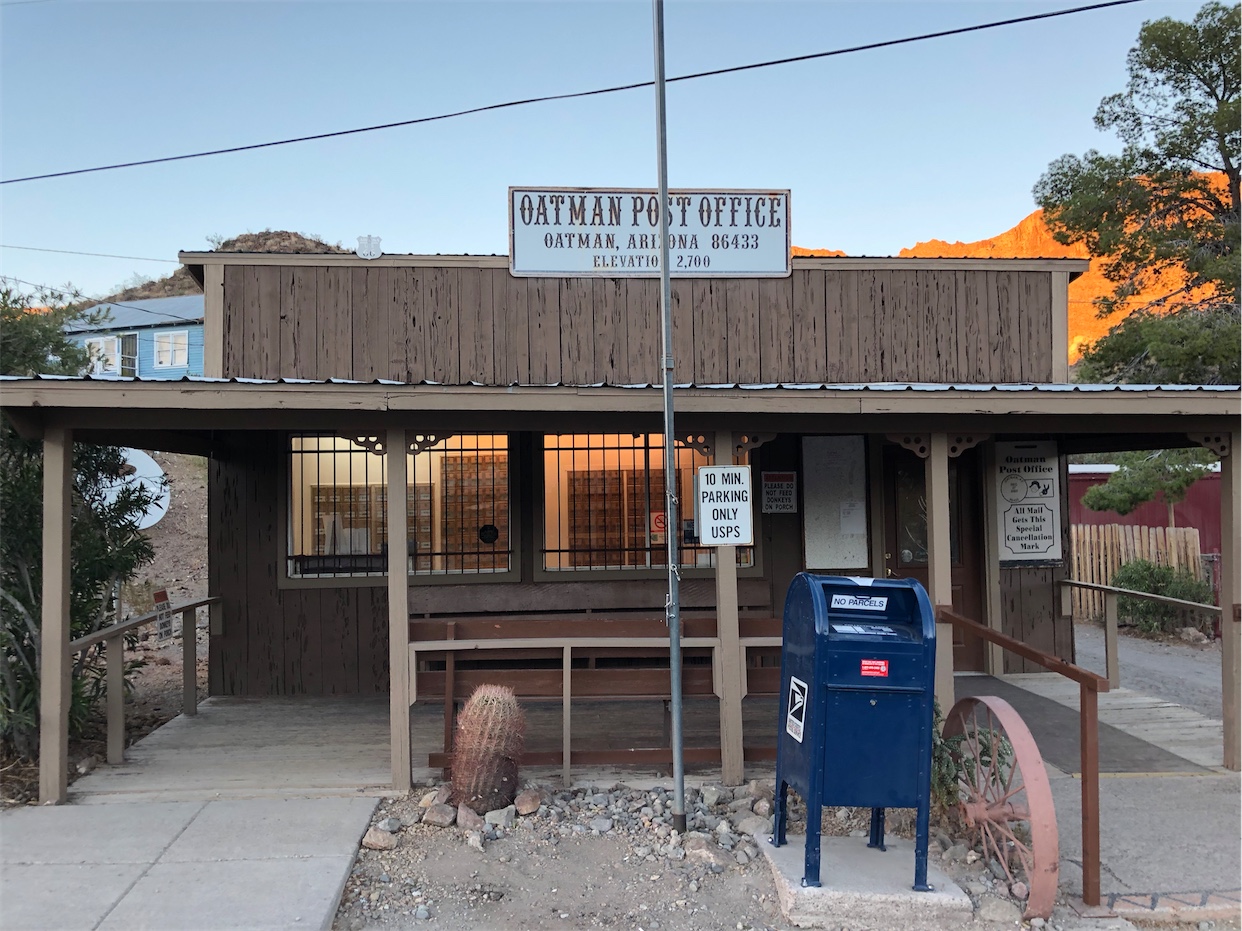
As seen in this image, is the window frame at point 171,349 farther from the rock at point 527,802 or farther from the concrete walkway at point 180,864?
the rock at point 527,802

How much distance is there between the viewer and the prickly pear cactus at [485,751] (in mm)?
5355

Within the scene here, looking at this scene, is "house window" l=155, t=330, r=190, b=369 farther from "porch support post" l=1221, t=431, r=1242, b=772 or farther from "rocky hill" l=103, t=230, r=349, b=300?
"porch support post" l=1221, t=431, r=1242, b=772

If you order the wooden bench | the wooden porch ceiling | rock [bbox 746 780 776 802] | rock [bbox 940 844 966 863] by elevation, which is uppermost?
the wooden porch ceiling

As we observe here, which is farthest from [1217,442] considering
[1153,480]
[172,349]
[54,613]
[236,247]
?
[236,247]

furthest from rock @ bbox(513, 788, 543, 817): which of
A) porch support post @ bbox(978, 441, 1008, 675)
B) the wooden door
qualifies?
porch support post @ bbox(978, 441, 1008, 675)

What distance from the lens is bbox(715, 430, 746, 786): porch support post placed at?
603cm

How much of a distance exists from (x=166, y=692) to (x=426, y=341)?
4710 mm

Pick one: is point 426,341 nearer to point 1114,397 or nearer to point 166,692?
point 166,692

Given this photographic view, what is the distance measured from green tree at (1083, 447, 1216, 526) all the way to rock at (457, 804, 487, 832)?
38.1 feet

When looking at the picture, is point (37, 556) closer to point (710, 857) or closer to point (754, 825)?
point (710, 857)

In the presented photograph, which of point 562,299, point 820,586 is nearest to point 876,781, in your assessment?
point 820,586

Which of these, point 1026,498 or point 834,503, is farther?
point 1026,498

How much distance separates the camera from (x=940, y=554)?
616 cm

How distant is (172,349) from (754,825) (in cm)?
3110
